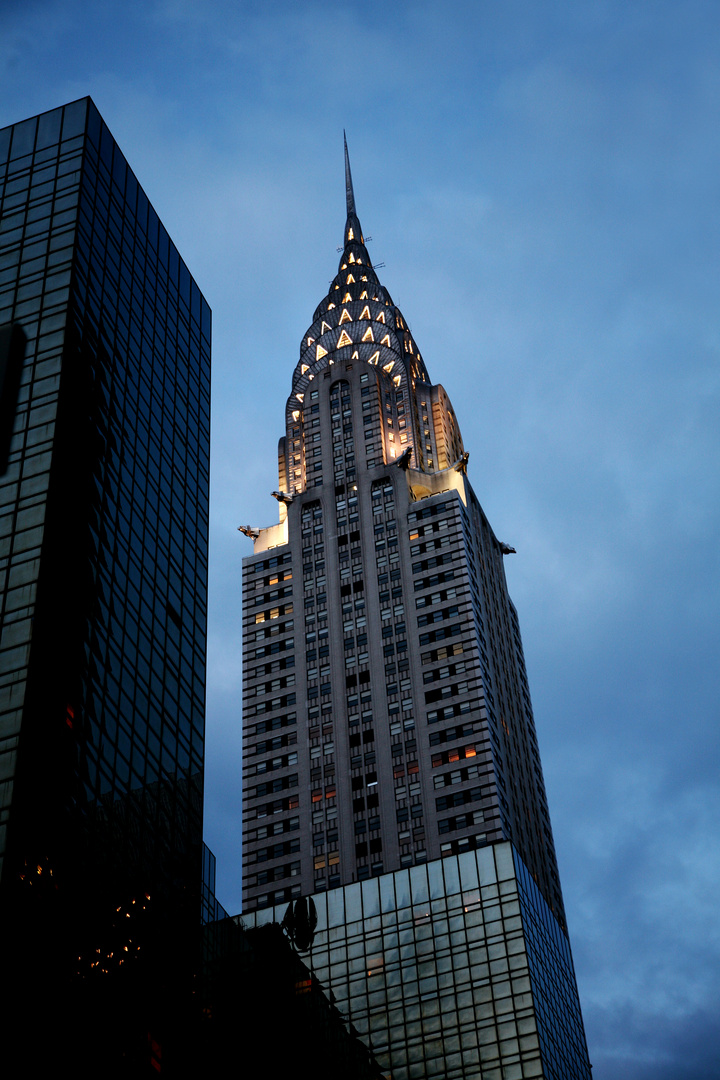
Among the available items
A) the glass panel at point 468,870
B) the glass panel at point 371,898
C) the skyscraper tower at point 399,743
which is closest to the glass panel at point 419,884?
the skyscraper tower at point 399,743

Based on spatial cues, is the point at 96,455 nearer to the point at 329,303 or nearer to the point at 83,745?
the point at 83,745

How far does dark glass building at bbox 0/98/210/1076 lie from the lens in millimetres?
58625

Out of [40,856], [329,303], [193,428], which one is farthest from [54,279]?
[329,303]

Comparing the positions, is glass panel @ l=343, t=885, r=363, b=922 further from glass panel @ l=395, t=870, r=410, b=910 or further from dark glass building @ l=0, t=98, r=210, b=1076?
dark glass building @ l=0, t=98, r=210, b=1076

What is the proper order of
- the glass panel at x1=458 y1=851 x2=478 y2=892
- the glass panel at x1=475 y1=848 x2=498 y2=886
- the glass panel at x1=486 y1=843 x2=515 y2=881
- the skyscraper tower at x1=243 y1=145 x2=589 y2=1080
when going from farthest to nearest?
the glass panel at x1=458 y1=851 x2=478 y2=892
the glass panel at x1=475 y1=848 x2=498 y2=886
the glass panel at x1=486 y1=843 x2=515 y2=881
the skyscraper tower at x1=243 y1=145 x2=589 y2=1080

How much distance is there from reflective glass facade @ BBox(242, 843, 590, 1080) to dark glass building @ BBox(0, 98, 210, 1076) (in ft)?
87.2

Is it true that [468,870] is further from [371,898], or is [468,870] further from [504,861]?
[371,898]

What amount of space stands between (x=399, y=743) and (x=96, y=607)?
237ft

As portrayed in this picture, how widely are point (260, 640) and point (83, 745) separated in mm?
89413

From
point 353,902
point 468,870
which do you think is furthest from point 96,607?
point 353,902

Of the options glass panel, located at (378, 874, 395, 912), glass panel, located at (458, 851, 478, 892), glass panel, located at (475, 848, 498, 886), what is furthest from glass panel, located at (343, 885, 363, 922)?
glass panel, located at (475, 848, 498, 886)

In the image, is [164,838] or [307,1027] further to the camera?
[307,1027]

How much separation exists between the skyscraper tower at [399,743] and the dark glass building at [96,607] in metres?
27.6

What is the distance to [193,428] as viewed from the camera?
95.0 m
